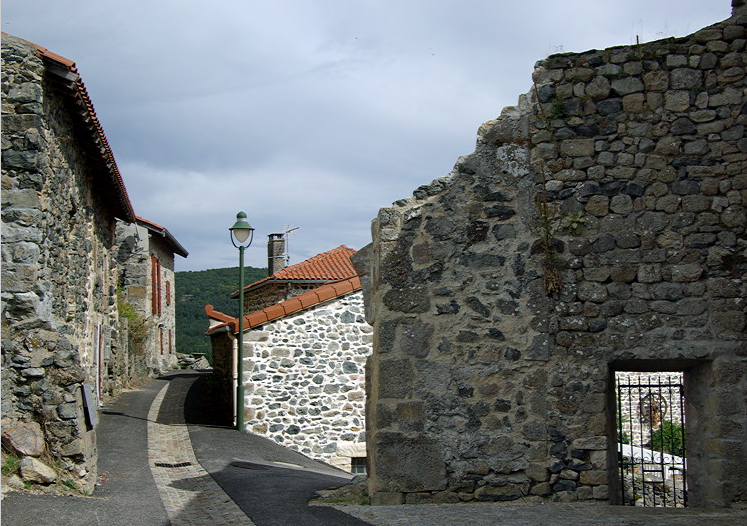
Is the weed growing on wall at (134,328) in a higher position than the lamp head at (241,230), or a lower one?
lower

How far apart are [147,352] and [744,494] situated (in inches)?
788

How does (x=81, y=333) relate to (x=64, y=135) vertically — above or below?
below

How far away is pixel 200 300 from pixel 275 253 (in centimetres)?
2377

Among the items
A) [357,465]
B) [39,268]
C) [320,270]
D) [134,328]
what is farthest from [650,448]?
[134,328]

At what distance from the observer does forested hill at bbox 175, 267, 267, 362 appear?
45.4 m

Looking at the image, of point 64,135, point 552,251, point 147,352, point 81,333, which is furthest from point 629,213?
point 147,352

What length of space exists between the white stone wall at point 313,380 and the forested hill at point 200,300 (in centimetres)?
2738

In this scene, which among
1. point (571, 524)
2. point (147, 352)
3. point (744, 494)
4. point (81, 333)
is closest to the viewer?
point (571, 524)

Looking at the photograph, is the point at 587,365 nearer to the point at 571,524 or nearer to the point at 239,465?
the point at 571,524

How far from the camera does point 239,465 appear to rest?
33.0 ft

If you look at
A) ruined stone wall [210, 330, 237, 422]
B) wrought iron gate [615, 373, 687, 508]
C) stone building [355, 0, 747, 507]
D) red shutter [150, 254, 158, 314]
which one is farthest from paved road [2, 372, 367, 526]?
red shutter [150, 254, 158, 314]

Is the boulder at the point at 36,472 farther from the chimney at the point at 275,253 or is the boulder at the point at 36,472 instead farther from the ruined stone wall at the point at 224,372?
the chimney at the point at 275,253

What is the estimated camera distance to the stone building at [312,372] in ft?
46.0

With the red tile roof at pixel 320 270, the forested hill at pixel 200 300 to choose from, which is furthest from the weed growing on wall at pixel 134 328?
the forested hill at pixel 200 300
